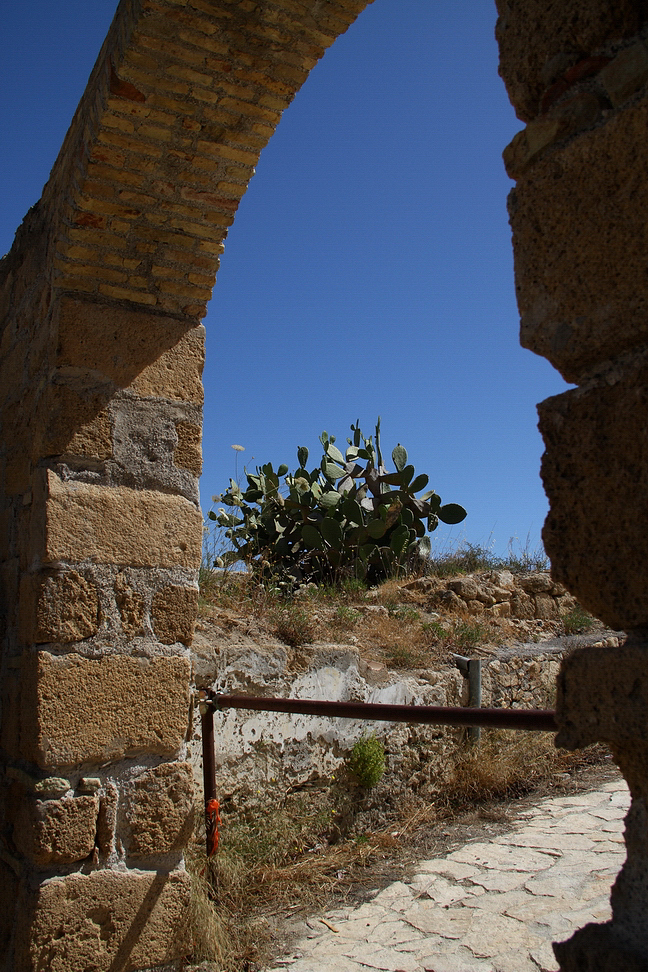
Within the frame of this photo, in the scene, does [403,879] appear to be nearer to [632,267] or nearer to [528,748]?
[528,748]


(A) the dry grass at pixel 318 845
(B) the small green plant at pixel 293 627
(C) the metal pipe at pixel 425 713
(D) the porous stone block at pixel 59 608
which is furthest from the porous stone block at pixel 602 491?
(B) the small green plant at pixel 293 627

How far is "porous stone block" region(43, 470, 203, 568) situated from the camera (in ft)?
9.07

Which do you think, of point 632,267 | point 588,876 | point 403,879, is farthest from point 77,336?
point 588,876

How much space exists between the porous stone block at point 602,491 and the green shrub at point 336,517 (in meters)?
5.57

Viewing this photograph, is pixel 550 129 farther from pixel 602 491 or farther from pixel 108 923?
pixel 108 923

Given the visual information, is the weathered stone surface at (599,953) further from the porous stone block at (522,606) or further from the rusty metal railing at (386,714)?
the porous stone block at (522,606)

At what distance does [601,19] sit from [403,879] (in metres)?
3.65

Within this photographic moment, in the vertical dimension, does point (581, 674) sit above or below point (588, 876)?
above

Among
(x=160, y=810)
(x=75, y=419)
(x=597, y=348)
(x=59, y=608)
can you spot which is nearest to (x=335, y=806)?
(x=160, y=810)

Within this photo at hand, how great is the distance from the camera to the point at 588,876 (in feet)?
11.3

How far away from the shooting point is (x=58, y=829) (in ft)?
8.58

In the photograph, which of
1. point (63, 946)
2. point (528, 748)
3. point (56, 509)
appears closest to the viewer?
point (63, 946)

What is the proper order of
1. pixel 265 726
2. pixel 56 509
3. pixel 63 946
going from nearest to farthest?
pixel 63 946 < pixel 56 509 < pixel 265 726

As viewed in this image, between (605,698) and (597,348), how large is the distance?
0.51 meters
